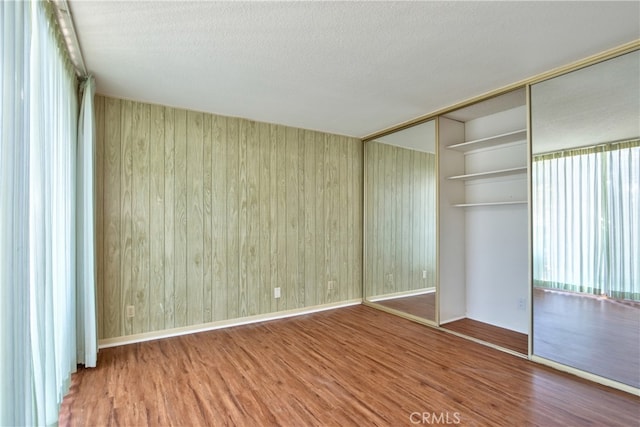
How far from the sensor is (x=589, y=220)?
2.50 m

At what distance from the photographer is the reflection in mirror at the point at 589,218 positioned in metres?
2.28

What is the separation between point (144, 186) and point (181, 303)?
1335mm

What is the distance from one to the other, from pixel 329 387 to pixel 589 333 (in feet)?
7.02

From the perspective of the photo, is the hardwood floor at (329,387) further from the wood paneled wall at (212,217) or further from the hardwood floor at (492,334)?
the wood paneled wall at (212,217)

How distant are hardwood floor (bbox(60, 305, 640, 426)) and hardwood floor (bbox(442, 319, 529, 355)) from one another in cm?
21

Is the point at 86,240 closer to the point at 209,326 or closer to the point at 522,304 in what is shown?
the point at 209,326

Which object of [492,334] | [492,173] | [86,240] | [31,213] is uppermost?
[492,173]

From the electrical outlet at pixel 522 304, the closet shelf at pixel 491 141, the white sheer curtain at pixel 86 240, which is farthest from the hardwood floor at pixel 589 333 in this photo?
the white sheer curtain at pixel 86 240

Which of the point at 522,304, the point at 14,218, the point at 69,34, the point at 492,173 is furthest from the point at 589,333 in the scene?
the point at 69,34

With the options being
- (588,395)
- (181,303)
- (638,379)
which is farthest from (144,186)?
(638,379)

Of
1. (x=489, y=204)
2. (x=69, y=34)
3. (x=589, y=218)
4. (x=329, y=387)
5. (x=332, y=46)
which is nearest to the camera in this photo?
(x=69, y=34)

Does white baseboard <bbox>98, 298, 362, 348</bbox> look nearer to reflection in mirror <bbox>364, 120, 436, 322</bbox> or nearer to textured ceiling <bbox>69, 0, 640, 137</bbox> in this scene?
reflection in mirror <bbox>364, 120, 436, 322</bbox>

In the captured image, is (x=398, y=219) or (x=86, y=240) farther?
(x=398, y=219)

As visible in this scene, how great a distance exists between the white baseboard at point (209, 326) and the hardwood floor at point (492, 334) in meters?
1.59
